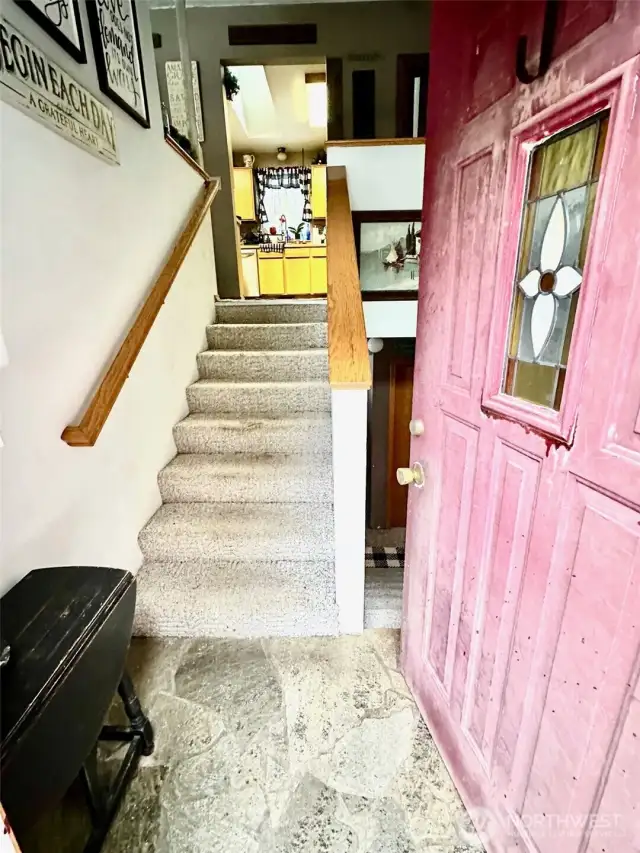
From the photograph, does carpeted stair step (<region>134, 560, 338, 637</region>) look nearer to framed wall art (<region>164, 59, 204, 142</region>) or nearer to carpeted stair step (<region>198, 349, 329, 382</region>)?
carpeted stair step (<region>198, 349, 329, 382</region>)

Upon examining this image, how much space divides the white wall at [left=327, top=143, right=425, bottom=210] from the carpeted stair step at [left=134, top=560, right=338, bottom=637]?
2.12 m

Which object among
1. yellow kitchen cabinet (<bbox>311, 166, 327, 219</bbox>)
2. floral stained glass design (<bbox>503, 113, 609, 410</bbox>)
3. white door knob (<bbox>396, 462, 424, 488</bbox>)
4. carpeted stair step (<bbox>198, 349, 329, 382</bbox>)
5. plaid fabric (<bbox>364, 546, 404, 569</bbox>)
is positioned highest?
yellow kitchen cabinet (<bbox>311, 166, 327, 219</bbox>)

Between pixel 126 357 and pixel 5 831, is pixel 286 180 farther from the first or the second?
pixel 5 831

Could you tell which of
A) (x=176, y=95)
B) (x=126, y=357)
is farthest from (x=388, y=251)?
(x=176, y=95)

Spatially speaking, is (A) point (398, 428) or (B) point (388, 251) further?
(A) point (398, 428)

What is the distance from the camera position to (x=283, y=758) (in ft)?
4.06

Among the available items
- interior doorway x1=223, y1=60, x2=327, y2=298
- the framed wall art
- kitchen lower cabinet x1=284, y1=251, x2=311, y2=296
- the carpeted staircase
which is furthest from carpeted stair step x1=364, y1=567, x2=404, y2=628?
kitchen lower cabinet x1=284, y1=251, x2=311, y2=296

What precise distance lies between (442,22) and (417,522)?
128 centimetres

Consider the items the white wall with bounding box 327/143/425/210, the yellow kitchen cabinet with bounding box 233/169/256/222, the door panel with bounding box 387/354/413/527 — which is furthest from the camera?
the yellow kitchen cabinet with bounding box 233/169/256/222

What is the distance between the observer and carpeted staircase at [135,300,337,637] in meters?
1.66

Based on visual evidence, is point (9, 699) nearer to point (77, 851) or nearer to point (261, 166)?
point (77, 851)

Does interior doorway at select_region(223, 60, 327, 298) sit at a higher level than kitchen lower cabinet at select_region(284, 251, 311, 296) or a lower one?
higher

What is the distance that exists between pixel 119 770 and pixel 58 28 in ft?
7.35

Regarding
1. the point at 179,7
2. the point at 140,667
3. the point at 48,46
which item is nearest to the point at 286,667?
the point at 140,667
